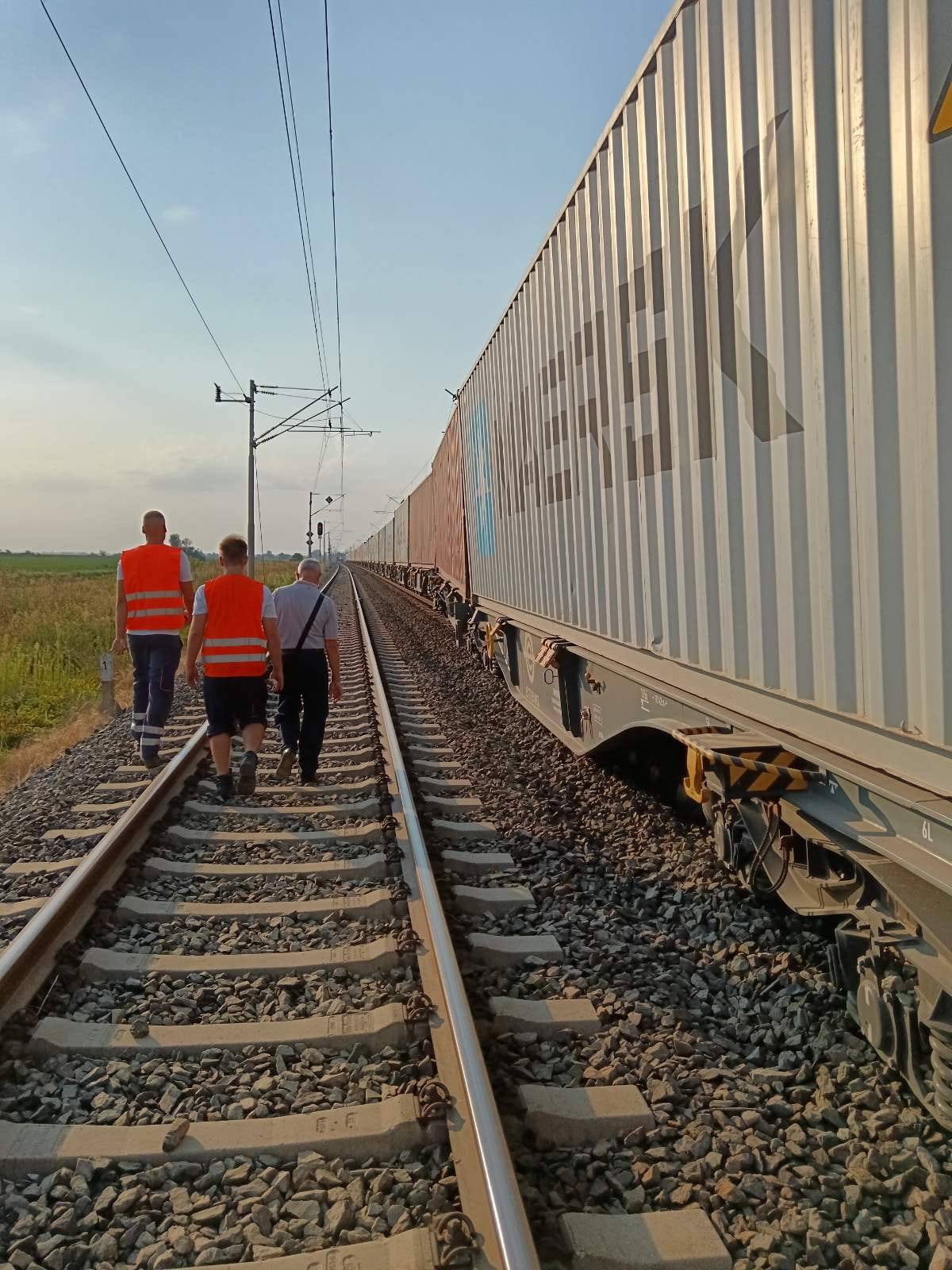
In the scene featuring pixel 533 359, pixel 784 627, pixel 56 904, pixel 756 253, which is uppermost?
pixel 533 359

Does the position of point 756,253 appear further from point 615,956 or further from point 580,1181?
point 580,1181

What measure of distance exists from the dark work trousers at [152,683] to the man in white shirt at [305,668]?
0.88 metres

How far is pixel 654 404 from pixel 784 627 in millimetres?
1588

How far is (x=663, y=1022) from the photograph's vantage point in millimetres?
3082

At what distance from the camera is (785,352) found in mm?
2896

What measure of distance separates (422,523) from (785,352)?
1974 centimetres

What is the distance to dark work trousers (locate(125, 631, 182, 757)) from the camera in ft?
21.6

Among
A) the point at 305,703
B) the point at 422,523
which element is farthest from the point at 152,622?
the point at 422,523

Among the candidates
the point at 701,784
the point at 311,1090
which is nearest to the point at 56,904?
the point at 311,1090

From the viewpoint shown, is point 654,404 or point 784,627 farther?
point 654,404

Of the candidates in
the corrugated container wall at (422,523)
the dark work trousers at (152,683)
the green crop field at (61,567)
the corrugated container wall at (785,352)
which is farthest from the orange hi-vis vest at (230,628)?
the green crop field at (61,567)

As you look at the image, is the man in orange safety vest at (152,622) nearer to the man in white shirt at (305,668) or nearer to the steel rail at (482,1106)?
the man in white shirt at (305,668)

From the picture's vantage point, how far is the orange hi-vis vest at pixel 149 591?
6.68 meters

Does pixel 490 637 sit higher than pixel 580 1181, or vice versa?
pixel 490 637
